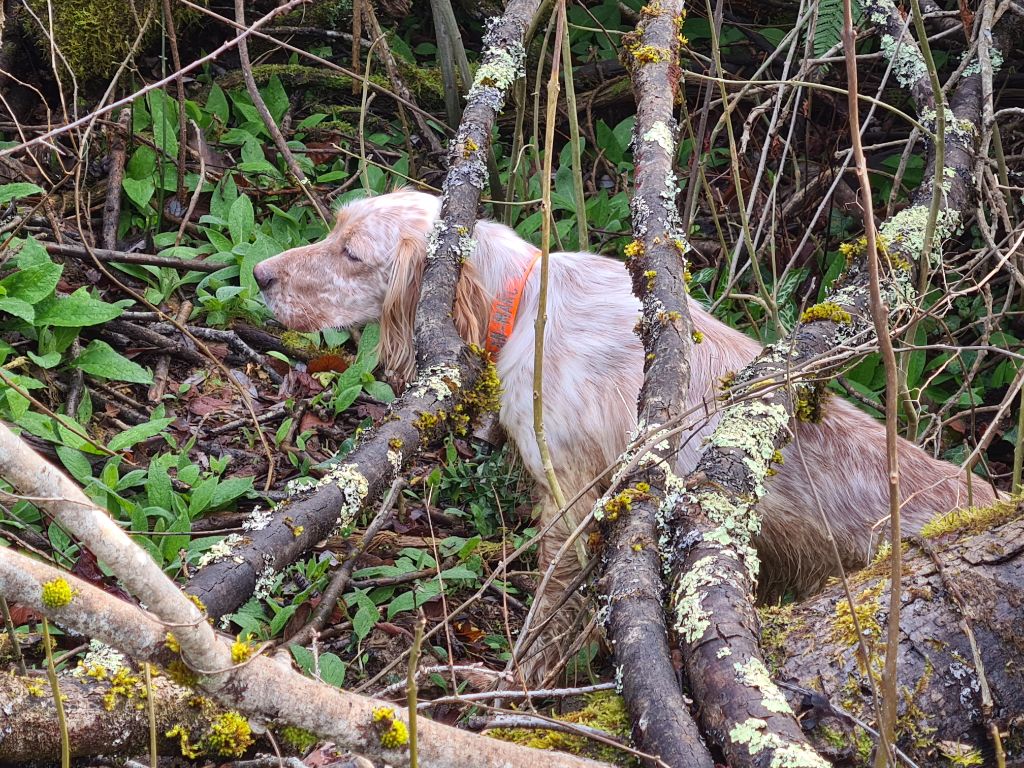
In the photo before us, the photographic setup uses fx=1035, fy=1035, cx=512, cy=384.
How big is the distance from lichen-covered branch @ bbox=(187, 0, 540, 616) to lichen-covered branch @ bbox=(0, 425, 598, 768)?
1.88 feet

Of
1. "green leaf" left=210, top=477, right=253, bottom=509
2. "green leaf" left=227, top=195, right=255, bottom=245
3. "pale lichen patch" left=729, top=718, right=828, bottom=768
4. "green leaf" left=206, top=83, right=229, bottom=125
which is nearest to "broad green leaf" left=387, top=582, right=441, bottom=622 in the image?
"green leaf" left=210, top=477, right=253, bottom=509

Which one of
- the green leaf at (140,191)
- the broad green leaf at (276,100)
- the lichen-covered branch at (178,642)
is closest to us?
the lichen-covered branch at (178,642)

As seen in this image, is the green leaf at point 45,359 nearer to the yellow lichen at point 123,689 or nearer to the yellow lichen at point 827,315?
the yellow lichen at point 123,689

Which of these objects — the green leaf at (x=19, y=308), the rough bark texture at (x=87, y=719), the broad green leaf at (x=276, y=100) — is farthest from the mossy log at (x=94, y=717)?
the broad green leaf at (x=276, y=100)

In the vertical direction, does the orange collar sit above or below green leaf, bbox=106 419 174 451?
above

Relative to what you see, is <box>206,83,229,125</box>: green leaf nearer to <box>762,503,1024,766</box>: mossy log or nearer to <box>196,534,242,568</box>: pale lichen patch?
<box>196,534,242,568</box>: pale lichen patch

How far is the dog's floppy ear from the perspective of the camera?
4211mm

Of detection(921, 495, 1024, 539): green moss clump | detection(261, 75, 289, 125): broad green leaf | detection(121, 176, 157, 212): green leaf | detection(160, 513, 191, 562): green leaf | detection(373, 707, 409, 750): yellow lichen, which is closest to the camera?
detection(373, 707, 409, 750): yellow lichen

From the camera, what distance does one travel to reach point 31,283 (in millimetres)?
4191

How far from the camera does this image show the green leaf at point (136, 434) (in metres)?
3.92

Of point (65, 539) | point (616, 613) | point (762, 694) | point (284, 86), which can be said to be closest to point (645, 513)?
point (616, 613)

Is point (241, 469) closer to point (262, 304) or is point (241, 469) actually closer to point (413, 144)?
point (262, 304)

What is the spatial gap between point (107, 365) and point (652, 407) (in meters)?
2.48

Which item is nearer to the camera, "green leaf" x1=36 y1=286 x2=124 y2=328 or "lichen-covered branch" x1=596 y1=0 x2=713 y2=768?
"lichen-covered branch" x1=596 y1=0 x2=713 y2=768
